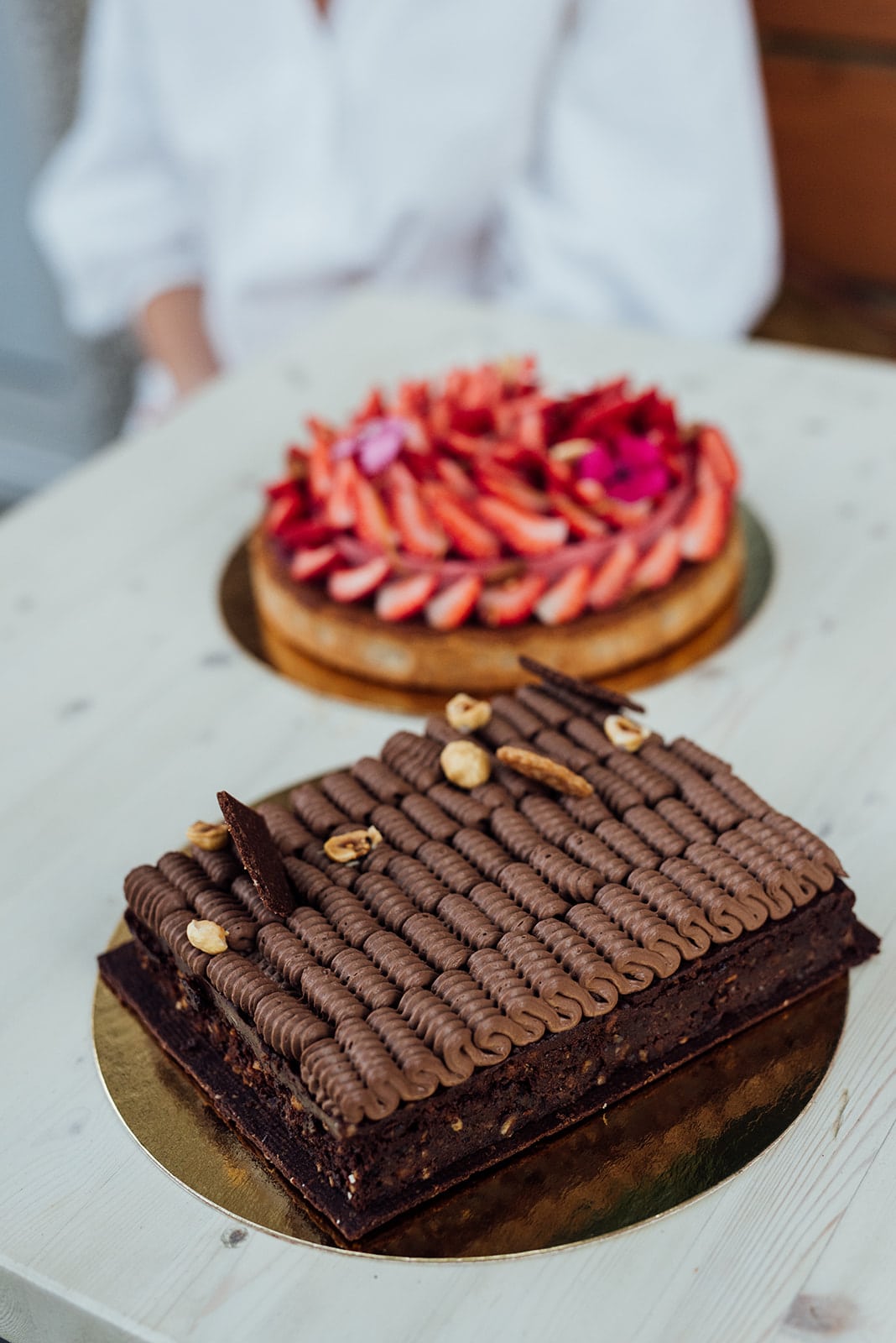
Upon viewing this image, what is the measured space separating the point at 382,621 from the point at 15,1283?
638 millimetres

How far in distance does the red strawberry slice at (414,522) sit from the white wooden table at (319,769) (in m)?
0.16

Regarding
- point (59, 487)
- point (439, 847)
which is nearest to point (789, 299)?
point (59, 487)

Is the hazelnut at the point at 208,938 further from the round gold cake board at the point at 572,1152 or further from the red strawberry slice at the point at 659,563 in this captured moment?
the red strawberry slice at the point at 659,563

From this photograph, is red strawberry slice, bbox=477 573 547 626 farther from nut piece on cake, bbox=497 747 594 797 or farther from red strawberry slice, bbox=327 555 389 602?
nut piece on cake, bbox=497 747 594 797

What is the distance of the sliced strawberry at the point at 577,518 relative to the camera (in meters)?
1.27

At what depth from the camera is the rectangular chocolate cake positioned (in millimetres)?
759

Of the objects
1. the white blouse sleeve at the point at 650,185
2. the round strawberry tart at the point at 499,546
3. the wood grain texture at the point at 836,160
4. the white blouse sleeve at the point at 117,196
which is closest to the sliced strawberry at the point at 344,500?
the round strawberry tart at the point at 499,546

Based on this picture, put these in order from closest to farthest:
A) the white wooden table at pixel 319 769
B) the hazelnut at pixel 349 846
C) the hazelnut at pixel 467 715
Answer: the white wooden table at pixel 319 769 < the hazelnut at pixel 349 846 < the hazelnut at pixel 467 715

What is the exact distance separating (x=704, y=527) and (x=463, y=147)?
128 cm

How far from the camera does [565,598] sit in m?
1.25

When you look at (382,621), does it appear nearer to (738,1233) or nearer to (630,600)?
(630,600)

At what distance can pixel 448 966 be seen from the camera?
2.60 feet

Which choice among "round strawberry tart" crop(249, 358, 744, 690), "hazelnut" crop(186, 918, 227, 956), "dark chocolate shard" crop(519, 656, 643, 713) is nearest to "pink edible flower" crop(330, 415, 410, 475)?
"round strawberry tart" crop(249, 358, 744, 690)

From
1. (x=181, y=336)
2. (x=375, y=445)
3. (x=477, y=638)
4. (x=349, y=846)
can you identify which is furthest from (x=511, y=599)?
(x=181, y=336)
